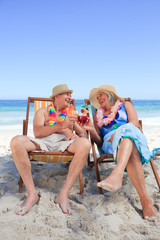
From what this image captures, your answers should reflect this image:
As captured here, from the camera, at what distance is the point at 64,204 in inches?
85.4

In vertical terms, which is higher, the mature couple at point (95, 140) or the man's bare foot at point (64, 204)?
the mature couple at point (95, 140)

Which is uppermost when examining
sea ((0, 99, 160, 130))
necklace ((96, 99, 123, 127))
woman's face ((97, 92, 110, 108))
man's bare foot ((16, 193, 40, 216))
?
woman's face ((97, 92, 110, 108))

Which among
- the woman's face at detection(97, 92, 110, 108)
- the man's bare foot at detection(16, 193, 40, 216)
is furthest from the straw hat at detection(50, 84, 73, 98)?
the man's bare foot at detection(16, 193, 40, 216)

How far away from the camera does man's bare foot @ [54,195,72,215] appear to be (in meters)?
2.10

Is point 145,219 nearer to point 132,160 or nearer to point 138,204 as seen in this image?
point 138,204

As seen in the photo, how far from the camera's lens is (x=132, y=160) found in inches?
86.7

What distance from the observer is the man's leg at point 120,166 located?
1.97 m

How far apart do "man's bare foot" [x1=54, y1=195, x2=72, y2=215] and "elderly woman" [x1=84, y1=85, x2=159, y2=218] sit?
412 millimetres

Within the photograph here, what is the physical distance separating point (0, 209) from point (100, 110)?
171 cm

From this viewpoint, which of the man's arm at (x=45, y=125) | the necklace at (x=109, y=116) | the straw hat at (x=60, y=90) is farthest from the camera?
the necklace at (x=109, y=116)

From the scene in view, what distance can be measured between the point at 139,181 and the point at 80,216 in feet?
2.01

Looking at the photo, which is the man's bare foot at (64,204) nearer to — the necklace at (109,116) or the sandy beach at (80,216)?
the sandy beach at (80,216)

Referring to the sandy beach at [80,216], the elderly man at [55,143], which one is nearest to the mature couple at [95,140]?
the elderly man at [55,143]

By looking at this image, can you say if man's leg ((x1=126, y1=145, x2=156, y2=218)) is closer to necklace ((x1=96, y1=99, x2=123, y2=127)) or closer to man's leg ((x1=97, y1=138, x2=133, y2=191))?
man's leg ((x1=97, y1=138, x2=133, y2=191))
